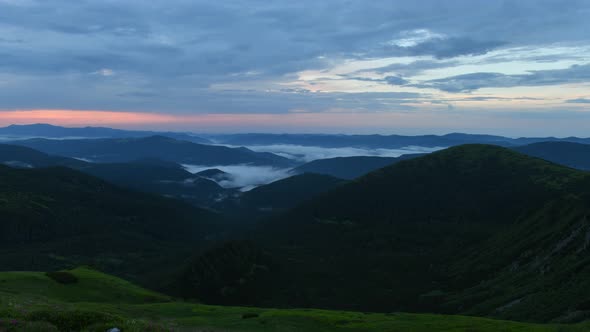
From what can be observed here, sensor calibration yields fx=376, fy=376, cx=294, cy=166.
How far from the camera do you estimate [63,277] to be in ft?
282

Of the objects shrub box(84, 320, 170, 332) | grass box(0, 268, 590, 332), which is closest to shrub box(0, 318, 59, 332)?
grass box(0, 268, 590, 332)

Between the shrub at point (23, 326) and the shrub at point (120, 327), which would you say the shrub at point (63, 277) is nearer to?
the shrub at point (23, 326)

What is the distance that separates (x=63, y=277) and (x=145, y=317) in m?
40.8

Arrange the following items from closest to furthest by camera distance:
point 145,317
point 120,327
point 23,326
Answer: point 23,326 → point 120,327 → point 145,317

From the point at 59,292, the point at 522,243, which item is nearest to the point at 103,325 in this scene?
the point at 59,292

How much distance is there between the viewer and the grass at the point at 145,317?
29391 mm

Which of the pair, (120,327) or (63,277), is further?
(63,277)

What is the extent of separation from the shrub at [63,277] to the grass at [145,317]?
3.91ft

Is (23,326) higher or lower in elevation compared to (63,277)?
higher

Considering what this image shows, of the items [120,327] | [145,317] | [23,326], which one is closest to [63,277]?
[145,317]

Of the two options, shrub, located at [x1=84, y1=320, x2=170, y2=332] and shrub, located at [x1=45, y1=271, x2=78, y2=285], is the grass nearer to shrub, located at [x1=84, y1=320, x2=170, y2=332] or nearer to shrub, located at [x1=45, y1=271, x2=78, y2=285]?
shrub, located at [x1=84, y1=320, x2=170, y2=332]

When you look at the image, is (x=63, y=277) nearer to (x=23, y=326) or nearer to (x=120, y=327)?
(x=23, y=326)

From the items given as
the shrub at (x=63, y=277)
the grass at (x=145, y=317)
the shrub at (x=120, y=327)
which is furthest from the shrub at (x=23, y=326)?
the shrub at (x=63, y=277)

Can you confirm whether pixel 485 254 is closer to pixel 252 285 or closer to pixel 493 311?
pixel 493 311
